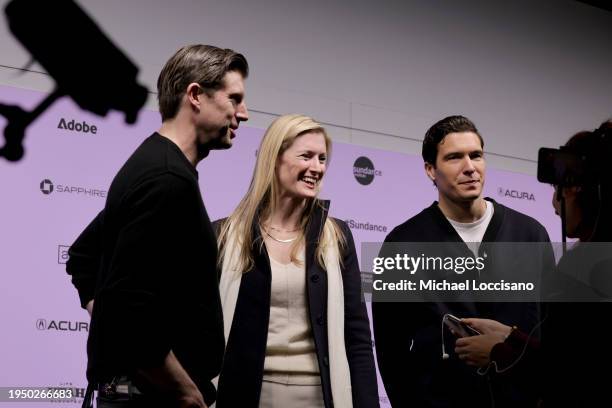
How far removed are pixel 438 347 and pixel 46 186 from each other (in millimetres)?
1621

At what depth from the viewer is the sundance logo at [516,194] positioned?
4.52m

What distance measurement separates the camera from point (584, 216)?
5.77 feet

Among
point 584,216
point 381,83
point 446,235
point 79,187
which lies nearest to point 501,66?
point 381,83

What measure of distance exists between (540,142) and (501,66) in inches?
20.3

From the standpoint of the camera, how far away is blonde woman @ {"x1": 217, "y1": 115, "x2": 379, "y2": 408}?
88.7 inches

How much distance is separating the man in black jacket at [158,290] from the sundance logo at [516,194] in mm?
3024

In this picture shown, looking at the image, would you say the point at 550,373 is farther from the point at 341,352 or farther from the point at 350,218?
the point at 350,218

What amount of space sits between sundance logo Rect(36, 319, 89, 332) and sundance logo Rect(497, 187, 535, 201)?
2.47 meters

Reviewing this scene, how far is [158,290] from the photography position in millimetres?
1563

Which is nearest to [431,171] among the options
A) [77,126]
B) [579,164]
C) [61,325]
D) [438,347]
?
[438,347]

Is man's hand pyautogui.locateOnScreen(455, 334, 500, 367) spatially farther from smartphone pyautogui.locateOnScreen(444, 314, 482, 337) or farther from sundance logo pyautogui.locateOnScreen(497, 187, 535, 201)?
sundance logo pyautogui.locateOnScreen(497, 187, 535, 201)

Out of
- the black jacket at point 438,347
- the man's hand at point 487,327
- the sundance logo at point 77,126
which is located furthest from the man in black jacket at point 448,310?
the sundance logo at point 77,126

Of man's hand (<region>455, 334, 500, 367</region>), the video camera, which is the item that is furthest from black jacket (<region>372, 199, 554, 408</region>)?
the video camera

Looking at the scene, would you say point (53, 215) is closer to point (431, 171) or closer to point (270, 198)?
point (270, 198)
